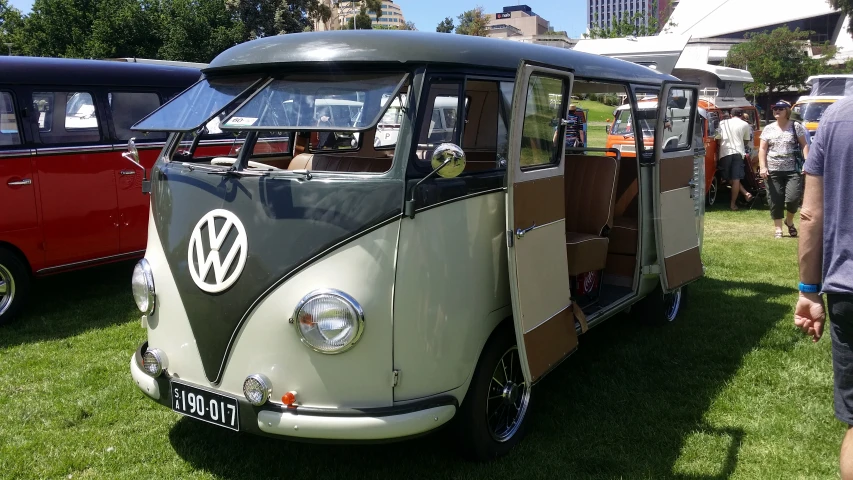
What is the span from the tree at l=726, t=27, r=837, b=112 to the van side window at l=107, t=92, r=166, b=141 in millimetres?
40996

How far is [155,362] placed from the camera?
3.46 m

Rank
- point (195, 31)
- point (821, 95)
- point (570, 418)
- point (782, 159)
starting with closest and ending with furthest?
point (570, 418)
point (782, 159)
point (821, 95)
point (195, 31)

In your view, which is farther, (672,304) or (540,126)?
(672,304)

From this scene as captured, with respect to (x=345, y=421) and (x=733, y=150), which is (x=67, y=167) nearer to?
(x=345, y=421)

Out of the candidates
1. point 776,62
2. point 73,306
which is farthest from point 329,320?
point 776,62

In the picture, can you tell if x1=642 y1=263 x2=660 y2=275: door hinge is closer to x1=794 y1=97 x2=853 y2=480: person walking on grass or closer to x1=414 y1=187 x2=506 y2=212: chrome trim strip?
x1=414 y1=187 x2=506 y2=212: chrome trim strip

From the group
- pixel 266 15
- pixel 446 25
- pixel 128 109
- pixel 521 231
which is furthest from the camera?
pixel 446 25

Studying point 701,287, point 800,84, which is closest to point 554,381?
point 701,287

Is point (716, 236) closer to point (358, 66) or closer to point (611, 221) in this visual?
point (611, 221)

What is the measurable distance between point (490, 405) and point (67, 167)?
4.67m

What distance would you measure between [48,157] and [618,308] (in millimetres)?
5024

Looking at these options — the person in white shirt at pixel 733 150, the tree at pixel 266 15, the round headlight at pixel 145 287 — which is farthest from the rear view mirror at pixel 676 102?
the tree at pixel 266 15

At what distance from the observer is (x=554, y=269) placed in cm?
386

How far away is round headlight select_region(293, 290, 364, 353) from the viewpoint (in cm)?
301
